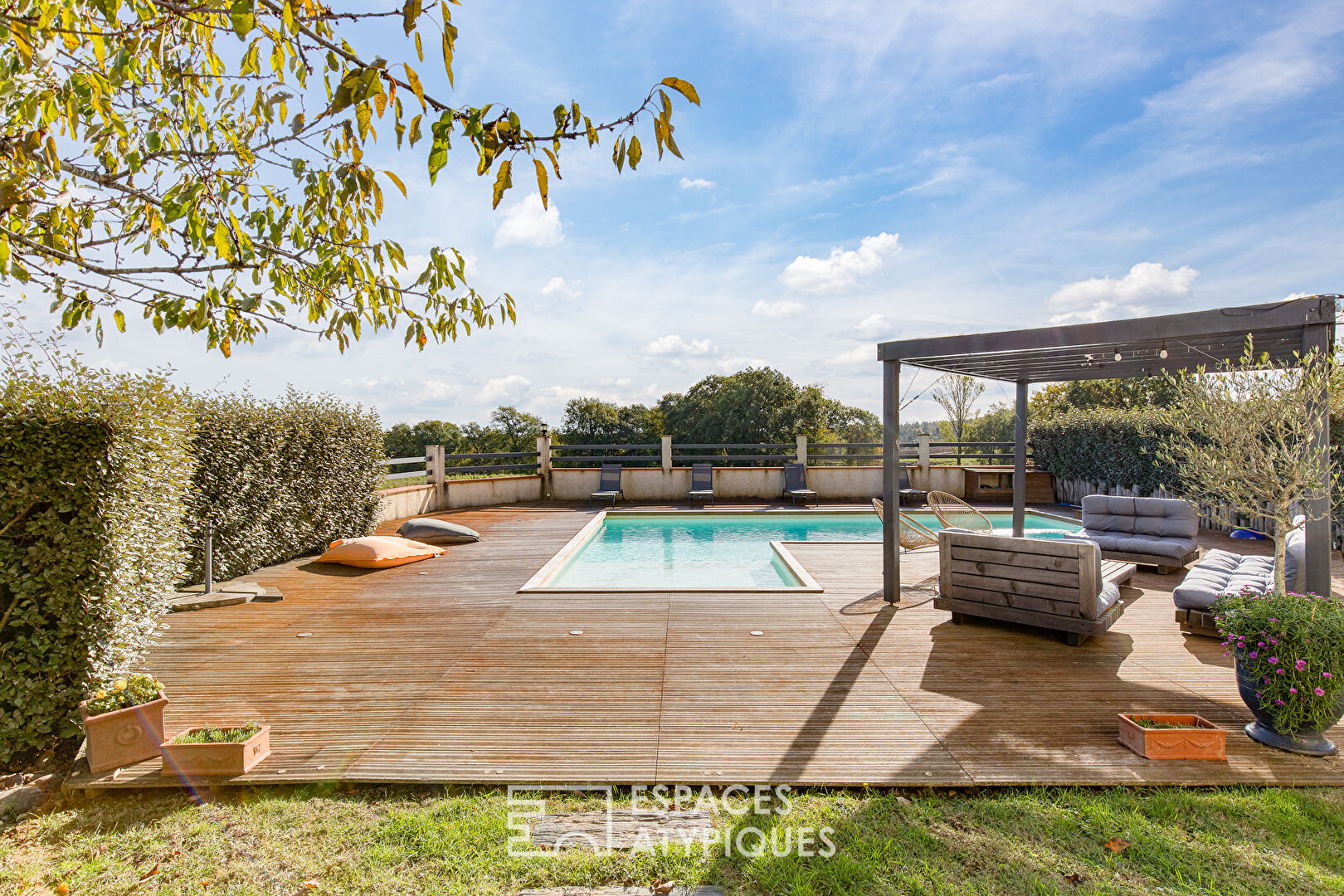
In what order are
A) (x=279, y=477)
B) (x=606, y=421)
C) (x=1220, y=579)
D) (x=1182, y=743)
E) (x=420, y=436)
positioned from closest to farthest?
(x=1182, y=743) < (x=1220, y=579) < (x=279, y=477) < (x=606, y=421) < (x=420, y=436)

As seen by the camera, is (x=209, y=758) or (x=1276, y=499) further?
(x=1276, y=499)

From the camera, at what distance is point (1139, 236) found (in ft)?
30.8

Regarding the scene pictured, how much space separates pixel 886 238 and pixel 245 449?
9.61 m

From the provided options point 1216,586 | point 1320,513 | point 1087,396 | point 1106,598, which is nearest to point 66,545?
point 1106,598

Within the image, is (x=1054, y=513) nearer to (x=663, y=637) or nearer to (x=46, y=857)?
(x=663, y=637)

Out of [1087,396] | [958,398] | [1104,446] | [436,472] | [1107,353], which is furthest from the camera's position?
[1087,396]

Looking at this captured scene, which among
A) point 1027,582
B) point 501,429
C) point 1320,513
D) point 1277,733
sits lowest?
point 1277,733

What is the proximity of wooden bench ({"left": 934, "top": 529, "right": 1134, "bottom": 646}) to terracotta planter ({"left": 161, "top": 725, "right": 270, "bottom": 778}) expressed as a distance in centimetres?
420

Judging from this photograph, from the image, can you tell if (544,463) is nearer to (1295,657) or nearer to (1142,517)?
(1142,517)

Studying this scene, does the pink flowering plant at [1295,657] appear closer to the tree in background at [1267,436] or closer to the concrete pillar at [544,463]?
the tree in background at [1267,436]

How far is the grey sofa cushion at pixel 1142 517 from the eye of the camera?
5996mm

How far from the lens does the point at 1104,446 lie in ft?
33.8

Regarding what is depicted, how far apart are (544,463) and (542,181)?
11.0m

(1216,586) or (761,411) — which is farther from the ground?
(761,411)
